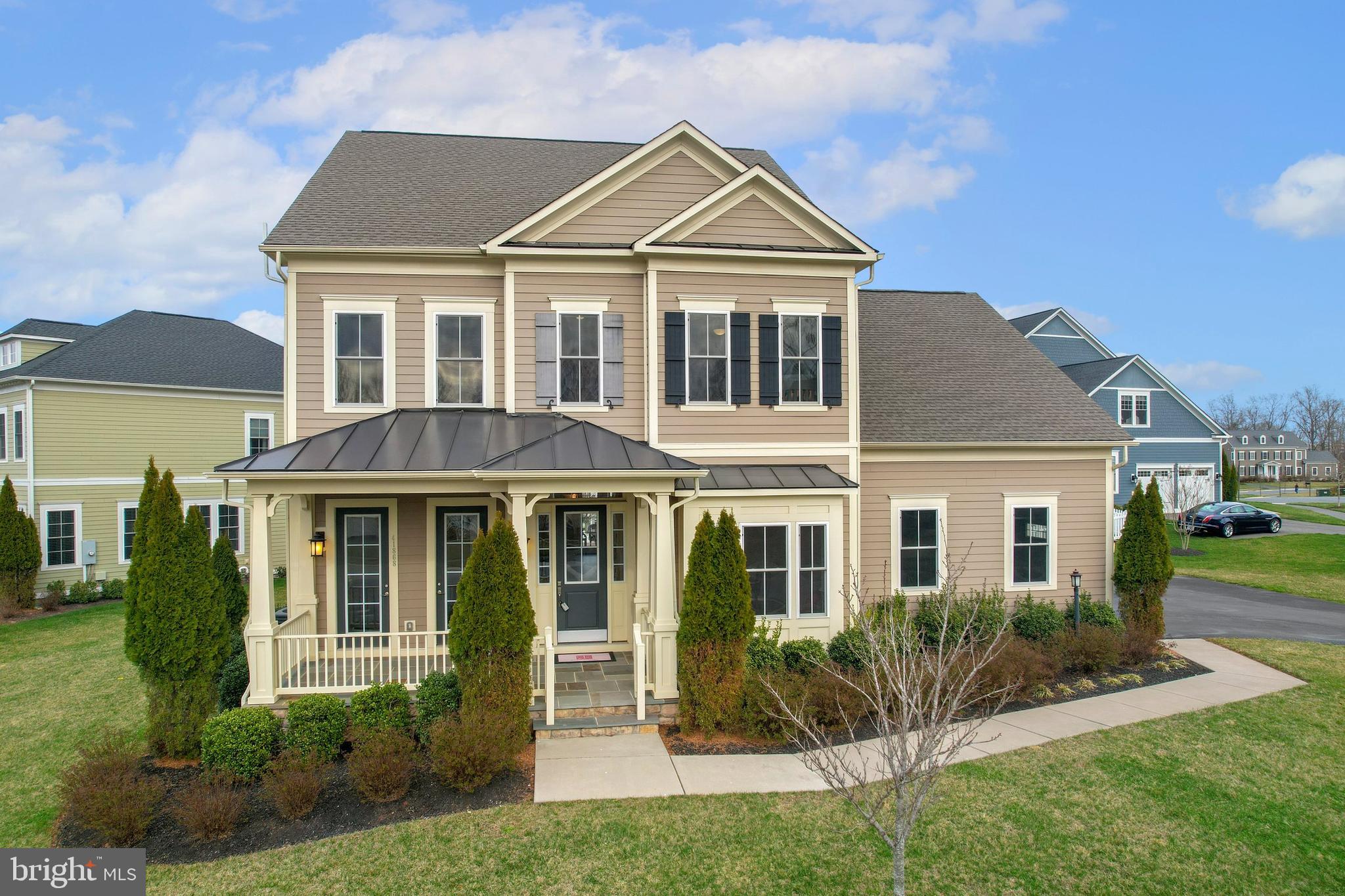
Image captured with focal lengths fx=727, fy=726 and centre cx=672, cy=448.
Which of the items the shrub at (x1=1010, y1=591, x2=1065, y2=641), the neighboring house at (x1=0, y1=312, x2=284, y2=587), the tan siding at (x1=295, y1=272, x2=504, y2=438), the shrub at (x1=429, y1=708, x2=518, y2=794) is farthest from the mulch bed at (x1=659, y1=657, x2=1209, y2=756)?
the neighboring house at (x1=0, y1=312, x2=284, y2=587)

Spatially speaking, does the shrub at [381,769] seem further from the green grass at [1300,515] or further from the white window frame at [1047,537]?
the green grass at [1300,515]

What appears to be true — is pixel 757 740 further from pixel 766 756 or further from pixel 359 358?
pixel 359 358

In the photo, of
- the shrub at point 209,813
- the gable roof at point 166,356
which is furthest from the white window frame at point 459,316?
the gable roof at point 166,356

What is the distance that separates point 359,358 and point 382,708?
543 cm

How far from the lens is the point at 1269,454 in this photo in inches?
3782

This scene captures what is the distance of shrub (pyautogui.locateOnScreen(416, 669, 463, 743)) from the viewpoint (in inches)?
340

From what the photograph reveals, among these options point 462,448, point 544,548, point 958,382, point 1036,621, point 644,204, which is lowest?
point 1036,621

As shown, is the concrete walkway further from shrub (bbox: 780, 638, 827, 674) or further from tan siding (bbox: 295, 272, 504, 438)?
tan siding (bbox: 295, 272, 504, 438)

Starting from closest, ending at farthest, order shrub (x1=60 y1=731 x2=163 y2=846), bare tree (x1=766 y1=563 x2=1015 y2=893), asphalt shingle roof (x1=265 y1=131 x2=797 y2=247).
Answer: bare tree (x1=766 y1=563 x2=1015 y2=893), shrub (x1=60 y1=731 x2=163 y2=846), asphalt shingle roof (x1=265 y1=131 x2=797 y2=247)

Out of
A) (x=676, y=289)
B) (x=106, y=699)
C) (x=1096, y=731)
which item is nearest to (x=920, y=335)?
(x=676, y=289)

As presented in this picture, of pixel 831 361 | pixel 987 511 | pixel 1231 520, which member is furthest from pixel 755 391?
pixel 1231 520

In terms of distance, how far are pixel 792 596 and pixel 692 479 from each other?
2.38 meters

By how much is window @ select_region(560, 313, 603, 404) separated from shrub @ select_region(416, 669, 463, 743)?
14.9 feet

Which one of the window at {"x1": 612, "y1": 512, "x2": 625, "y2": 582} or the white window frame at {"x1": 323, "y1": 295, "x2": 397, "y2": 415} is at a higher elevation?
the white window frame at {"x1": 323, "y1": 295, "x2": 397, "y2": 415}
